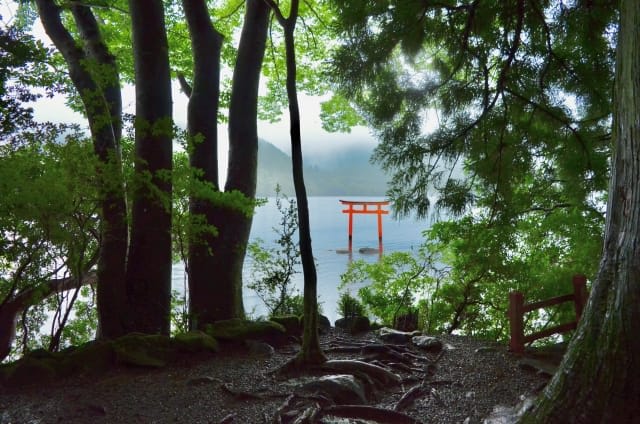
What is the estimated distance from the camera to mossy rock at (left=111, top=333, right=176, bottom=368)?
3732 millimetres

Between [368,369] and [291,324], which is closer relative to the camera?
[368,369]

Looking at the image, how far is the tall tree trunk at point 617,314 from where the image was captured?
1841mm

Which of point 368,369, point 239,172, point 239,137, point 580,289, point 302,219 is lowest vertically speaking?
point 368,369

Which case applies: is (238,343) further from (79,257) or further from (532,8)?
(532,8)

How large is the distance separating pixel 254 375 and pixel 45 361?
1653mm

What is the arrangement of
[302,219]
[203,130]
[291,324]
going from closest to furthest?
[302,219] → [291,324] → [203,130]

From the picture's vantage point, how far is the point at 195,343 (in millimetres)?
4102

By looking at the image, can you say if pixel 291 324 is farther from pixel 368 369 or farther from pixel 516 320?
pixel 516 320

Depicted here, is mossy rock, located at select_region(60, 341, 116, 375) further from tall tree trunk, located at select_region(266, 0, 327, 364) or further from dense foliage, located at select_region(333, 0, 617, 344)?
dense foliage, located at select_region(333, 0, 617, 344)

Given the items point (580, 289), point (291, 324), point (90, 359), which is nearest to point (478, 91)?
point (580, 289)

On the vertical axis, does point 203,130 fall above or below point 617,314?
above

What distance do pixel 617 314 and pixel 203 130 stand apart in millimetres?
4433

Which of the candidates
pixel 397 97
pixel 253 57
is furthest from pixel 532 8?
pixel 253 57

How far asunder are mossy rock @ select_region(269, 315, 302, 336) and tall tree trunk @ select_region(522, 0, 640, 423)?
10.3 feet
